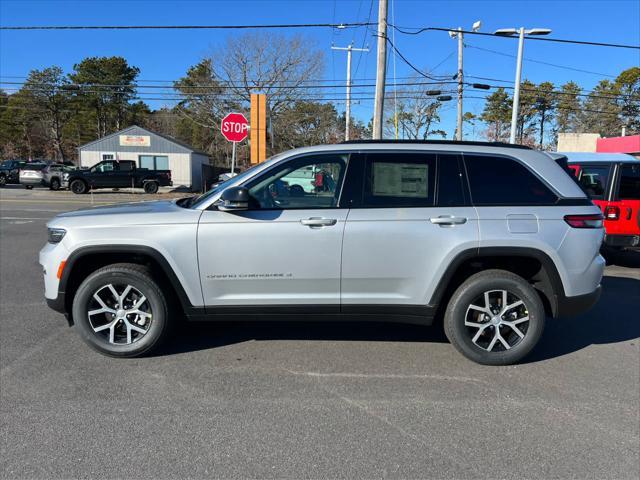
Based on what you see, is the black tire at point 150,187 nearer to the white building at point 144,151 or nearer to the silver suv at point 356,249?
the white building at point 144,151

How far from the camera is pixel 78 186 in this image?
26.2 m

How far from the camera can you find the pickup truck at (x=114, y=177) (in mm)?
26234

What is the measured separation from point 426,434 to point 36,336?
3768mm

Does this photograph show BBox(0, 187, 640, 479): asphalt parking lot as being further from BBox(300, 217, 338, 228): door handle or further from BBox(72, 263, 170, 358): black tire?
BBox(300, 217, 338, 228): door handle

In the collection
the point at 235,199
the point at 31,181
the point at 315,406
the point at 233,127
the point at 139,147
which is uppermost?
the point at 139,147

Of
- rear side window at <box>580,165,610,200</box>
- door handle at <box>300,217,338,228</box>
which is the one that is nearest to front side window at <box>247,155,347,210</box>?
door handle at <box>300,217,338,228</box>

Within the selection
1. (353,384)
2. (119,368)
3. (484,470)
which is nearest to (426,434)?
(484,470)

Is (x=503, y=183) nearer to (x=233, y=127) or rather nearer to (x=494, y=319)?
(x=494, y=319)

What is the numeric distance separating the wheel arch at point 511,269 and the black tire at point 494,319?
0.33ft

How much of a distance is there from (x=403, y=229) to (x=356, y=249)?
417 mm

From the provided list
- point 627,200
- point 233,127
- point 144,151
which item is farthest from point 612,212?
point 144,151

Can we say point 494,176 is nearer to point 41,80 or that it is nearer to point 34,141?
point 41,80

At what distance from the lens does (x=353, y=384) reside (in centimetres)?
339

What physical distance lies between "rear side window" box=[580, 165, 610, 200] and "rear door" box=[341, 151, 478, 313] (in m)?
5.25
